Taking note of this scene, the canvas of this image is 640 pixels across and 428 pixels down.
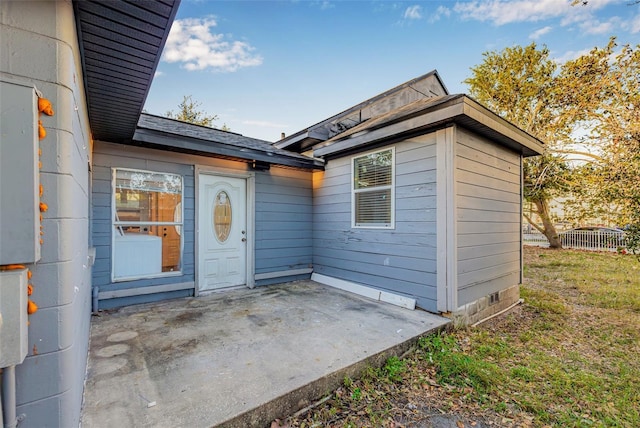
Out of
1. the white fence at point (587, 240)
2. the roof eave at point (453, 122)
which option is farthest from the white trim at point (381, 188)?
the white fence at point (587, 240)

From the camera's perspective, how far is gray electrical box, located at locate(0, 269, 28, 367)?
1051 millimetres

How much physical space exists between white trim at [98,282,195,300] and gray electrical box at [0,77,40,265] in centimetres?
319

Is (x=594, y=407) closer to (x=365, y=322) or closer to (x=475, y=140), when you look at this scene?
(x=365, y=322)

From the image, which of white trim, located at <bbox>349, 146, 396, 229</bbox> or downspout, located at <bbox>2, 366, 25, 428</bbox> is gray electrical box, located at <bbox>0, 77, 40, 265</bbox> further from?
white trim, located at <bbox>349, 146, 396, 229</bbox>

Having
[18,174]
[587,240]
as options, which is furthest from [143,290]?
[587,240]

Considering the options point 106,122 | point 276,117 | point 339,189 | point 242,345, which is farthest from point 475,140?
point 276,117

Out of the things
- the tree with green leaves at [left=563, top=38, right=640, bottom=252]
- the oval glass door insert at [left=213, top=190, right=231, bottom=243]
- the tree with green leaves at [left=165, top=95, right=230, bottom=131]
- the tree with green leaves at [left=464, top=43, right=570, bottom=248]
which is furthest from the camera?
the tree with green leaves at [left=165, top=95, right=230, bottom=131]

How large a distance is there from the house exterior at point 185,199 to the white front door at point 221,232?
25mm

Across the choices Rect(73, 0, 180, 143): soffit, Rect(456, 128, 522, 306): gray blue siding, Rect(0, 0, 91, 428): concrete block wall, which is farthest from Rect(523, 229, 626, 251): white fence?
Rect(0, 0, 91, 428): concrete block wall

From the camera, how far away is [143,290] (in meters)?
3.99

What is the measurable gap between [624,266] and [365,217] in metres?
8.55

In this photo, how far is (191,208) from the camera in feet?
14.6

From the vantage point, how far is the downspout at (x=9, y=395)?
3.60 ft

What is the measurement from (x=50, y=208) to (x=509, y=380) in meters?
3.55
